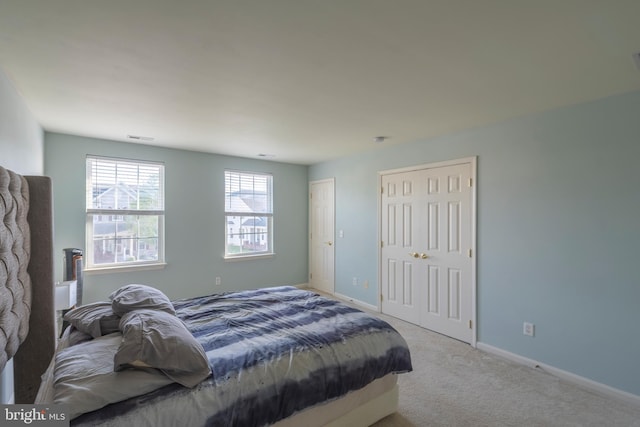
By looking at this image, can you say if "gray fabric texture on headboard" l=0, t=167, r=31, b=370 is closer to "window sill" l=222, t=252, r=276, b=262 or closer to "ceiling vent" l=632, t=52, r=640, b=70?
"window sill" l=222, t=252, r=276, b=262

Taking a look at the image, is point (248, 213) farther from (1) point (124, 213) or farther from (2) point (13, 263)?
(2) point (13, 263)

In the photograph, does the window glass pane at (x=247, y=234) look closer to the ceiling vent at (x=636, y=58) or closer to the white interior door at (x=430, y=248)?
the white interior door at (x=430, y=248)

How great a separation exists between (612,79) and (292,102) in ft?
7.78

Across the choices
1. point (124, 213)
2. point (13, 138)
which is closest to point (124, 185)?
point (124, 213)

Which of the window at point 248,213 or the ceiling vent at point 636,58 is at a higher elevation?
the ceiling vent at point 636,58

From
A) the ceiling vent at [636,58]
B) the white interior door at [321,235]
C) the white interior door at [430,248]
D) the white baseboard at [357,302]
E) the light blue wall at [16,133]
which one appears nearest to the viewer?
the ceiling vent at [636,58]

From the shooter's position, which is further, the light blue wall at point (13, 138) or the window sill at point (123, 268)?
the window sill at point (123, 268)

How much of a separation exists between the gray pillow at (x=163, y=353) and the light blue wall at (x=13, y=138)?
1.12 m

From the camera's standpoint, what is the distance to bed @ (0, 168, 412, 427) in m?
1.38

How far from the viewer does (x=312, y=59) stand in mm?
1920

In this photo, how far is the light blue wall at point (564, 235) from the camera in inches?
95.3

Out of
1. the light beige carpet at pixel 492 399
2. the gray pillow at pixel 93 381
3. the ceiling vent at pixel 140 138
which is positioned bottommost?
the light beige carpet at pixel 492 399

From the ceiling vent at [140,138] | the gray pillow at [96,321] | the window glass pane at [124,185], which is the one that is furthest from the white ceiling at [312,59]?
the gray pillow at [96,321]

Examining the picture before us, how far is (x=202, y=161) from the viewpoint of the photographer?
4668 mm
